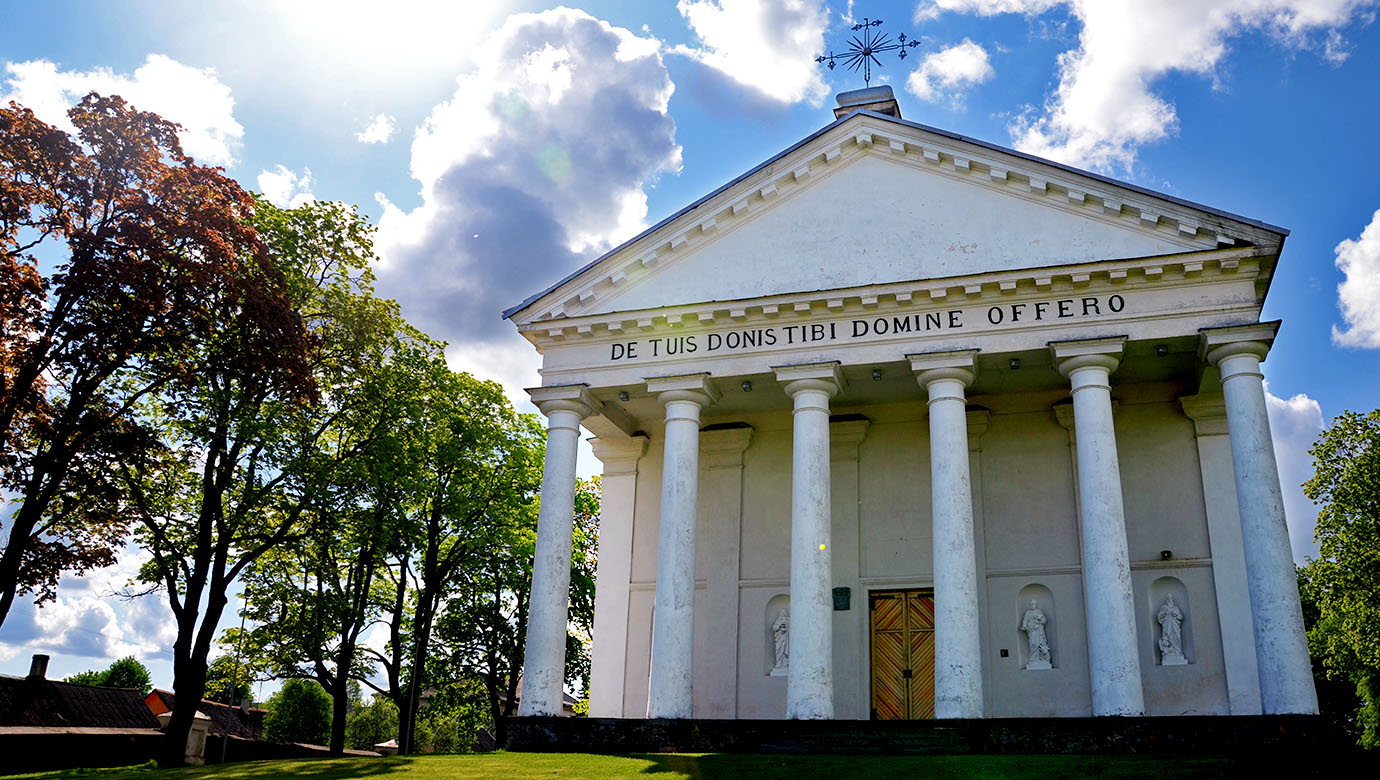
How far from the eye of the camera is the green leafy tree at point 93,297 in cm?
1684

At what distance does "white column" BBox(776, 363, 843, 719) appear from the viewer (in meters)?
18.3

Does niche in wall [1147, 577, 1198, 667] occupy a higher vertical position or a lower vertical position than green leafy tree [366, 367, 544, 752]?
lower

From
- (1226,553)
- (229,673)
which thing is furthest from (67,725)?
(1226,553)

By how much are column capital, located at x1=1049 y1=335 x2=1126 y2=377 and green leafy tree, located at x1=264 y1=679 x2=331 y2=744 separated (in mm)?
45695

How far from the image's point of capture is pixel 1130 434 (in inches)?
852

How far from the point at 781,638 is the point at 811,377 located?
5826mm

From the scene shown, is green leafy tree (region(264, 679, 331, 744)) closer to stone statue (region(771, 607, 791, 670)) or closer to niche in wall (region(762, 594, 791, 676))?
niche in wall (region(762, 594, 791, 676))

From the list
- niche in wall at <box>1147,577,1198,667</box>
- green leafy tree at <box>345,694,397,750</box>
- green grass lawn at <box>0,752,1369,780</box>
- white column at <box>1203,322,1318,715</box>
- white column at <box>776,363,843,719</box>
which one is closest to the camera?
green grass lawn at <box>0,752,1369,780</box>

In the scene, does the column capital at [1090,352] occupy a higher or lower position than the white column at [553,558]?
Answer: higher

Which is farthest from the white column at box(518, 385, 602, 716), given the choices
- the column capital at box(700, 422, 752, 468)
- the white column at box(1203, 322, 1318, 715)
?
the white column at box(1203, 322, 1318, 715)

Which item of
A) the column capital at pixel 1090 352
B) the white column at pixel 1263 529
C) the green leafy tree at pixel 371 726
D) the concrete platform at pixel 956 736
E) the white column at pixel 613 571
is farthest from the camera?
the green leafy tree at pixel 371 726

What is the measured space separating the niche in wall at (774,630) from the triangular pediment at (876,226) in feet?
21.9

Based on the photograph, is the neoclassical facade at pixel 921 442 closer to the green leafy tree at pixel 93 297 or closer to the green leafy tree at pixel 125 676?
the green leafy tree at pixel 93 297

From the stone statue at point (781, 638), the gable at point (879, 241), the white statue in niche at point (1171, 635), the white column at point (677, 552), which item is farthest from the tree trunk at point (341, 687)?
the white statue in niche at point (1171, 635)
